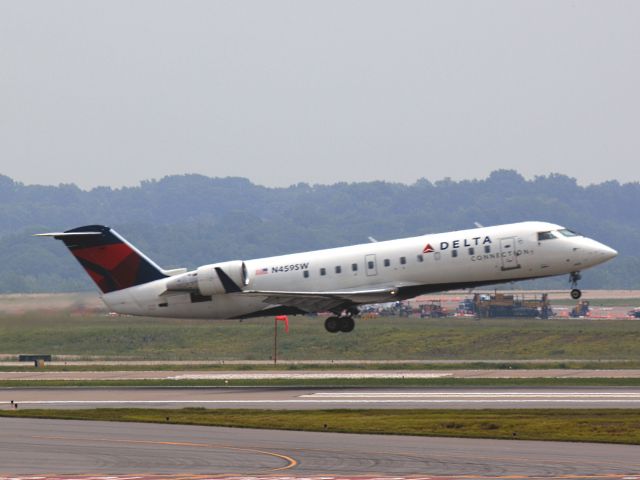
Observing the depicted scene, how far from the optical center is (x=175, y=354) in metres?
93.9

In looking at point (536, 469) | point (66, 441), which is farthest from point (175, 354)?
point (536, 469)

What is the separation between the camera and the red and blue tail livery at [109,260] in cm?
6556

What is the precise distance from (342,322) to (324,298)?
223cm

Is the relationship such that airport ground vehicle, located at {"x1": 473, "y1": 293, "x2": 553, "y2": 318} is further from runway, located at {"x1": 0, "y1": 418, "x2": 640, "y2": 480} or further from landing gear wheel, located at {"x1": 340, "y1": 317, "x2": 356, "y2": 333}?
runway, located at {"x1": 0, "y1": 418, "x2": 640, "y2": 480}

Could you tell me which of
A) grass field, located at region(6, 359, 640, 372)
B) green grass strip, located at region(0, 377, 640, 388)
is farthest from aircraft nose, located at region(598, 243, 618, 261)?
grass field, located at region(6, 359, 640, 372)

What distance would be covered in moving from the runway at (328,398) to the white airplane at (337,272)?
4308 millimetres

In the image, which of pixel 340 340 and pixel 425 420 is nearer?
pixel 425 420

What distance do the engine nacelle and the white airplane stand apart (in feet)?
0.15

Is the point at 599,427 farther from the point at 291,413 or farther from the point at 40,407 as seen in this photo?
the point at 40,407

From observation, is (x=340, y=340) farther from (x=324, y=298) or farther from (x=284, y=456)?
(x=284, y=456)

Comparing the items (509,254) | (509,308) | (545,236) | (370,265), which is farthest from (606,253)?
(509,308)

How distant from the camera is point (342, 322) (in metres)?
64.5

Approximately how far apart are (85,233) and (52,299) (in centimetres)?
883

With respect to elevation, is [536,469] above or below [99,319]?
below
